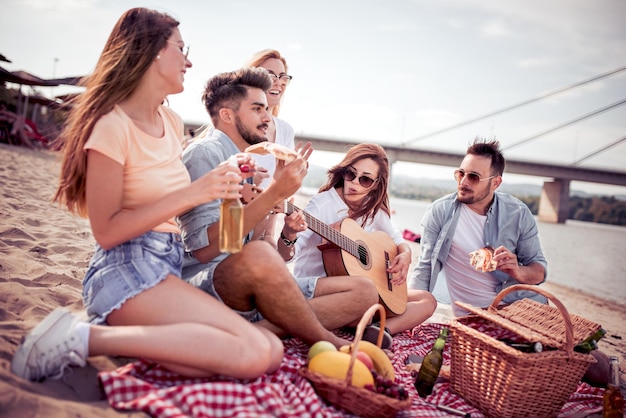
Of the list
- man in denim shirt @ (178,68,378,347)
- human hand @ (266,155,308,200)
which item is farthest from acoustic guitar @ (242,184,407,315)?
human hand @ (266,155,308,200)

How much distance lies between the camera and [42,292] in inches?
128

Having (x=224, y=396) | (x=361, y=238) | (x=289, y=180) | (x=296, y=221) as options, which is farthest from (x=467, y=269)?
(x=224, y=396)

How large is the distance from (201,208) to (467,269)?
2.78m

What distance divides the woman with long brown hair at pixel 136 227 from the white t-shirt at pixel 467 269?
2.55m

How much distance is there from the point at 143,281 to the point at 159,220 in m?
0.32

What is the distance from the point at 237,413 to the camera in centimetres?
209

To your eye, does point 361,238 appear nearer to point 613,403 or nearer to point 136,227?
point 613,403

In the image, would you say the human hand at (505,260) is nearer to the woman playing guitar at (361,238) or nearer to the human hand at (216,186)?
the woman playing guitar at (361,238)

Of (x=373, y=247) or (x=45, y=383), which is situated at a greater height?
(x=373, y=247)

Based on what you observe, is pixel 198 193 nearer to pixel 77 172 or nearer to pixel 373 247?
pixel 77 172

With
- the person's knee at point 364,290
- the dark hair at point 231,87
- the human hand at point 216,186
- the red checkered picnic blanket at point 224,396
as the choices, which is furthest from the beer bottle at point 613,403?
the dark hair at point 231,87

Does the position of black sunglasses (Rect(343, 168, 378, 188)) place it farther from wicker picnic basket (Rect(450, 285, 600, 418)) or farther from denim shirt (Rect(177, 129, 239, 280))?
wicker picnic basket (Rect(450, 285, 600, 418))

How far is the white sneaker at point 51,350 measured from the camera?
208 centimetres

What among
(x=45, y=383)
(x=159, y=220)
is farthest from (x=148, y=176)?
(x=45, y=383)
